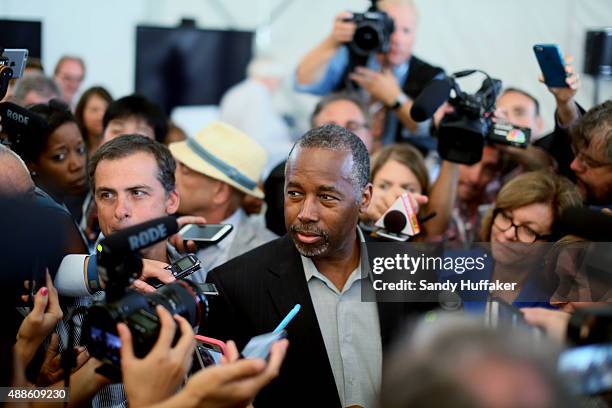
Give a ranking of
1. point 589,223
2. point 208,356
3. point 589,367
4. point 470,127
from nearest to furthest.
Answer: point 589,367 < point 589,223 < point 208,356 < point 470,127

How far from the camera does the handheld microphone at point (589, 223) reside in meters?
1.67

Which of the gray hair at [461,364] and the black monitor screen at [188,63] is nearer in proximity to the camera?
the gray hair at [461,364]

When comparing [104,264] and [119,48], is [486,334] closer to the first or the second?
[104,264]

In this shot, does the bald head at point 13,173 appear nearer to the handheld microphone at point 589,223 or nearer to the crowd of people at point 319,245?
the crowd of people at point 319,245

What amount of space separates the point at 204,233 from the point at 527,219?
1198 millimetres

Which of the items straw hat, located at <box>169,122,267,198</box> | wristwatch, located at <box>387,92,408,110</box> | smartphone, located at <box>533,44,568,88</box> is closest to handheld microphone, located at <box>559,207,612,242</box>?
smartphone, located at <box>533,44,568,88</box>

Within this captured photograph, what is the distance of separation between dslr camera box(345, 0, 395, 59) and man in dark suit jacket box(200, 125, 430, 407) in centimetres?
173

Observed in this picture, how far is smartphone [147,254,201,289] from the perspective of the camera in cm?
231

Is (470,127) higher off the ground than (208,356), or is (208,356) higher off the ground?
(470,127)

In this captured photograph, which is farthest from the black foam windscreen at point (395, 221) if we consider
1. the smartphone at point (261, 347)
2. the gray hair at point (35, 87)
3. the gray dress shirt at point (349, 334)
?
the gray hair at point (35, 87)

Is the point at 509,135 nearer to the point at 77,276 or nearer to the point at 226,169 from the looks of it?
the point at 226,169

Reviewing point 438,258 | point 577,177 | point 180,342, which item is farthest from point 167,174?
point 577,177

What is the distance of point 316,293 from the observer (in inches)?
97.3

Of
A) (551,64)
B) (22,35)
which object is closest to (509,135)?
(551,64)
